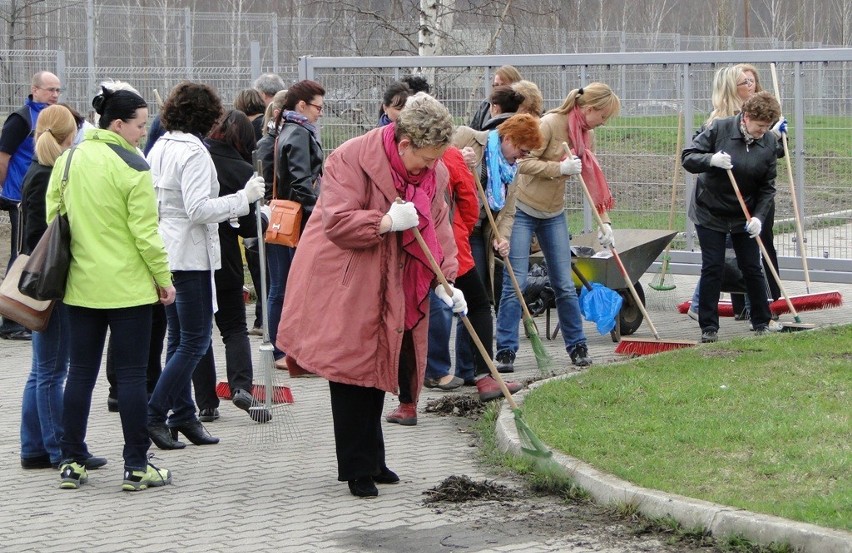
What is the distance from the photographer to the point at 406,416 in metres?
7.79

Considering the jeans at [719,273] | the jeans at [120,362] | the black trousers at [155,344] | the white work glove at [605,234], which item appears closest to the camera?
the jeans at [120,362]

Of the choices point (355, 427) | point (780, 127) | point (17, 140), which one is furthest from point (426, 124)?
point (17, 140)

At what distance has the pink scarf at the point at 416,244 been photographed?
20.0 ft

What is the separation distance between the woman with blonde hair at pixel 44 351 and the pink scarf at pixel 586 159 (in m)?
3.51

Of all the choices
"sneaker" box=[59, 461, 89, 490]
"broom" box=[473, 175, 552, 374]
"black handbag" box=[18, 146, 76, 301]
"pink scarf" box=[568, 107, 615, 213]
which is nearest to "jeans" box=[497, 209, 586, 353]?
"broom" box=[473, 175, 552, 374]

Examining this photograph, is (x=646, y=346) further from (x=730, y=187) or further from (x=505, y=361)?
(x=730, y=187)

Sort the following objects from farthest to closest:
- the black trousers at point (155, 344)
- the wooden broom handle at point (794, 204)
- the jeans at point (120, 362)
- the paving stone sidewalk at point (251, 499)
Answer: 1. the wooden broom handle at point (794, 204)
2. the black trousers at point (155, 344)
3. the jeans at point (120, 362)
4. the paving stone sidewalk at point (251, 499)

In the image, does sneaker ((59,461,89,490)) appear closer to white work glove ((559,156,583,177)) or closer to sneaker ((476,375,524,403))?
sneaker ((476,375,524,403))

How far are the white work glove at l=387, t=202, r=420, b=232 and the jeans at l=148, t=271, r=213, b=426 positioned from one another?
1598 mm

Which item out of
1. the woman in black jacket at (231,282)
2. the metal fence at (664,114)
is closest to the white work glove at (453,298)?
the woman in black jacket at (231,282)

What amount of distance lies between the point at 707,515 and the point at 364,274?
1.78 m

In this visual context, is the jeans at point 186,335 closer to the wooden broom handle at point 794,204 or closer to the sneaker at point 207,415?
the sneaker at point 207,415

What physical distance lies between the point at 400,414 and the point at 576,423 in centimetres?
116

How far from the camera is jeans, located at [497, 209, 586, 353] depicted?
9.05 m
